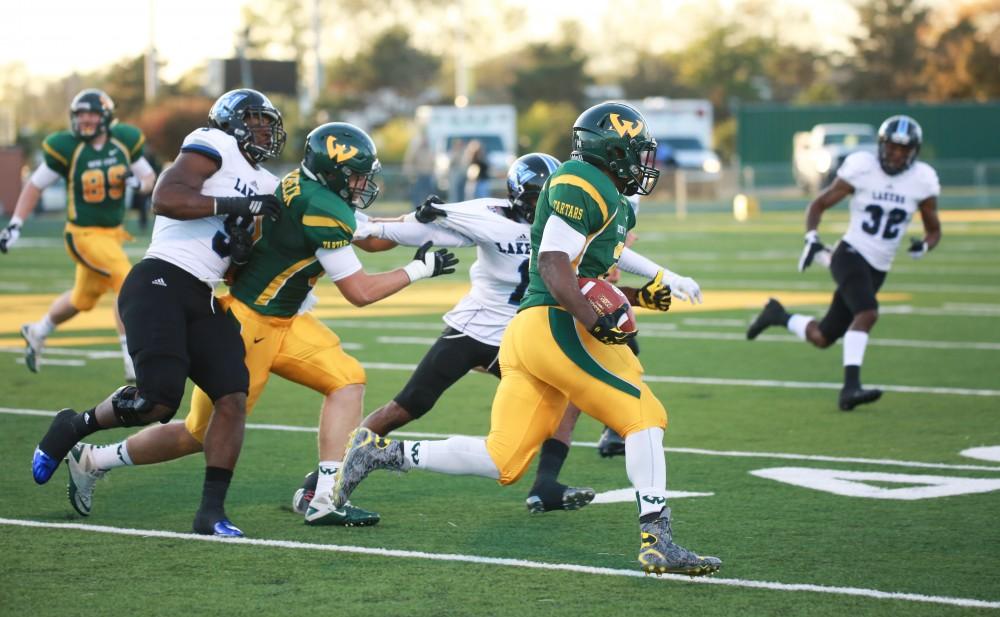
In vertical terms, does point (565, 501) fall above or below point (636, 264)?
below

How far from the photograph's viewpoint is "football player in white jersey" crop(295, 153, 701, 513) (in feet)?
22.5

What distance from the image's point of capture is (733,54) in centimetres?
7512

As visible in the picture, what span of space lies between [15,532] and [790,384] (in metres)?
6.10

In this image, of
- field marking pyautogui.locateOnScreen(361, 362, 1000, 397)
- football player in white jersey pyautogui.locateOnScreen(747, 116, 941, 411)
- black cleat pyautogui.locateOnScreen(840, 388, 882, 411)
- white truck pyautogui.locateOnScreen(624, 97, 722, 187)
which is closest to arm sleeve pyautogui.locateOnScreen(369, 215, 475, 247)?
black cleat pyautogui.locateOnScreen(840, 388, 882, 411)

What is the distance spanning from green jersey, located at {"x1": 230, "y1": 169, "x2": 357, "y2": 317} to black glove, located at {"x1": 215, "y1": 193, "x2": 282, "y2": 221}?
0.11 m

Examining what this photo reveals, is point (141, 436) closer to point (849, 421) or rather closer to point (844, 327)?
point (849, 421)

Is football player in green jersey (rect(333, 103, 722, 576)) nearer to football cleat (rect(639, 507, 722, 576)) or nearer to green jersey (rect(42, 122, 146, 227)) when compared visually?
football cleat (rect(639, 507, 722, 576))

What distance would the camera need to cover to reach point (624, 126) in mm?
5957

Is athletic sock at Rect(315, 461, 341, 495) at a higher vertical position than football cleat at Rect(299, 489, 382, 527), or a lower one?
higher

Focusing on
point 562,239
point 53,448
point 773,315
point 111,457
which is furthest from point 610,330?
point 773,315

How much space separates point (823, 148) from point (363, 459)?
38239 millimetres

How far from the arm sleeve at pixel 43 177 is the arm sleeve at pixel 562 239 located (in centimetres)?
650

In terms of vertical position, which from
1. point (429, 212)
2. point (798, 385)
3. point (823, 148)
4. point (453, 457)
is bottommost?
point (798, 385)

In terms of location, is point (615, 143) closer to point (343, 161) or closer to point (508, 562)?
point (343, 161)
